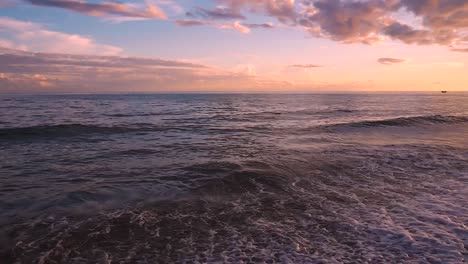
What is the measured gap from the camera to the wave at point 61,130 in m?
19.2

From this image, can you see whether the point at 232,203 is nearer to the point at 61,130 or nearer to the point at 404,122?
the point at 61,130

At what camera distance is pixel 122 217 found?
7234 mm

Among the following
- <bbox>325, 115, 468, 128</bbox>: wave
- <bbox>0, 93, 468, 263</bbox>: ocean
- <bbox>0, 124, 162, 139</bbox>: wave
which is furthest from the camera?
<bbox>325, 115, 468, 128</bbox>: wave

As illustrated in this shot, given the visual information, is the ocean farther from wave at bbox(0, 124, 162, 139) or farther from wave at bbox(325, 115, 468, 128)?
wave at bbox(325, 115, 468, 128)

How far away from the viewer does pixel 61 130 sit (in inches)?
820

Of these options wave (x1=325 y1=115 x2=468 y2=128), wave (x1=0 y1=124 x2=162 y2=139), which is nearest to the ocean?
wave (x1=0 y1=124 x2=162 y2=139)

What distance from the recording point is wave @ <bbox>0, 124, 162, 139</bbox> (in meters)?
19.2

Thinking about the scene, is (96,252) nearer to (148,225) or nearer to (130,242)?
(130,242)

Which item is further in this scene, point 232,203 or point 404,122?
point 404,122

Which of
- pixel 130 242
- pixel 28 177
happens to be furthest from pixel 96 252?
pixel 28 177

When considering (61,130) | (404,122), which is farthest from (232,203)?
(404,122)

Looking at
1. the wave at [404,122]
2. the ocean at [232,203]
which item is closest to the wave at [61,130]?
the ocean at [232,203]

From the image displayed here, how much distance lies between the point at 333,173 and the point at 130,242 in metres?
7.48

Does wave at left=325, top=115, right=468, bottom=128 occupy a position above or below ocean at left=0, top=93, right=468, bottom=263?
above
